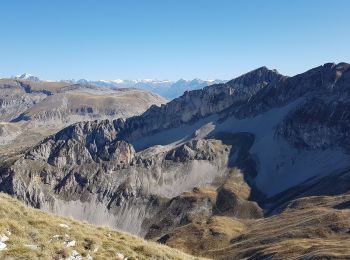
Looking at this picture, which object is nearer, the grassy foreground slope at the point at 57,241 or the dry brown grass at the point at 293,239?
the grassy foreground slope at the point at 57,241

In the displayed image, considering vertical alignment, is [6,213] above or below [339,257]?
above

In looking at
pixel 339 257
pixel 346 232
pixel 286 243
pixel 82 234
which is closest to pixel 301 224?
pixel 346 232

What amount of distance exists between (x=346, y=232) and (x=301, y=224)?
963 inches

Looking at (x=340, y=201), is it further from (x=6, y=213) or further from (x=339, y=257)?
(x=6, y=213)

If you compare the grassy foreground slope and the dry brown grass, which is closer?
the grassy foreground slope

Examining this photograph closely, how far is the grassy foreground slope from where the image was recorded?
82.2 ft

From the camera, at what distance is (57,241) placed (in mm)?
27375

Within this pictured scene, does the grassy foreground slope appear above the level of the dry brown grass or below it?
above

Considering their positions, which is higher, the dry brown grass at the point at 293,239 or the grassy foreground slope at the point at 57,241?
the grassy foreground slope at the point at 57,241

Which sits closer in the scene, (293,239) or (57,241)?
(57,241)

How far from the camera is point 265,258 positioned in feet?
383

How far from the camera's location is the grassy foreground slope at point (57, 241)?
82.2 feet

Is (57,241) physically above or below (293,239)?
above

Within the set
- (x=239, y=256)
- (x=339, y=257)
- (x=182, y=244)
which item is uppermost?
(x=339, y=257)
